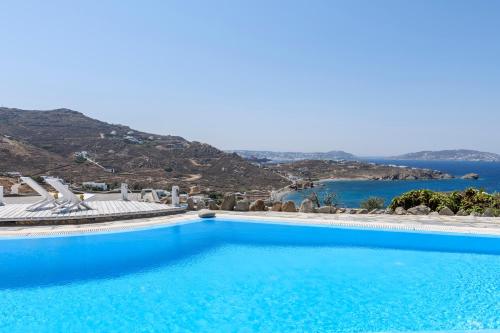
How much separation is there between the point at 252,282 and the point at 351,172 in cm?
9829

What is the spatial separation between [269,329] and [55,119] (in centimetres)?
9349

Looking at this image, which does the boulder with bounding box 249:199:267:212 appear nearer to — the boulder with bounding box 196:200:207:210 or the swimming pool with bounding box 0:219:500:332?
the boulder with bounding box 196:200:207:210

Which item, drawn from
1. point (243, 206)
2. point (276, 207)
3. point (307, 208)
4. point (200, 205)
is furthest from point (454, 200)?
point (200, 205)

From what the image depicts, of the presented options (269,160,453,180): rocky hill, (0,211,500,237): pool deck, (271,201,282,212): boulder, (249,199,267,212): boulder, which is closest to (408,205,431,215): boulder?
(0,211,500,237): pool deck

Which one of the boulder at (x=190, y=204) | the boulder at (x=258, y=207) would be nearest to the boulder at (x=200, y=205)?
the boulder at (x=190, y=204)

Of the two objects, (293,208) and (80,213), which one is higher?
(80,213)

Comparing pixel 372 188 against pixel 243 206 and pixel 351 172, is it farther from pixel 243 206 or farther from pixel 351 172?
pixel 243 206

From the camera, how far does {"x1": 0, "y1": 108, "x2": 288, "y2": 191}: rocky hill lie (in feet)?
157

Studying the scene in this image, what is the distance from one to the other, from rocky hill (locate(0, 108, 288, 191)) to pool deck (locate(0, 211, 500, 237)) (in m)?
30.8

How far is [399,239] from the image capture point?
36.0 ft

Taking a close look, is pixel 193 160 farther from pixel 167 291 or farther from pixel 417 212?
pixel 167 291

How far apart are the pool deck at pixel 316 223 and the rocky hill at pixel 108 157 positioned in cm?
3078

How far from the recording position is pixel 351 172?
102 m

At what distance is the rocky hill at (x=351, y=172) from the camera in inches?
3836
